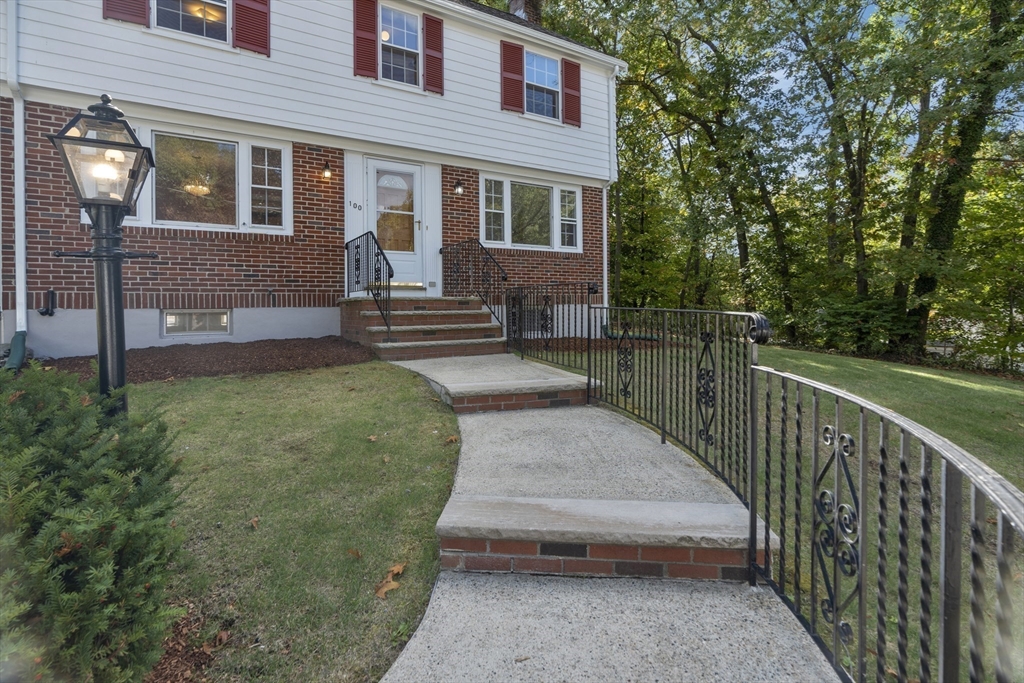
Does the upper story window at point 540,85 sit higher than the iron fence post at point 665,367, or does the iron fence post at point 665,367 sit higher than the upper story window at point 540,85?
the upper story window at point 540,85

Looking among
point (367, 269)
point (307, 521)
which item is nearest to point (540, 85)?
point (367, 269)

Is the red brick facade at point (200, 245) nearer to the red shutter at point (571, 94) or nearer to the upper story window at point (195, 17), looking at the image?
the upper story window at point (195, 17)

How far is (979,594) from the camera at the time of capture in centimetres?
113

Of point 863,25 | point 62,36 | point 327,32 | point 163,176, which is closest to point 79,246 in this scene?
point 163,176

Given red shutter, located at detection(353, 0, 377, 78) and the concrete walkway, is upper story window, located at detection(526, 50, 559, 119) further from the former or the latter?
the concrete walkway

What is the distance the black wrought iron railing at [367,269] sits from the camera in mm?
6816

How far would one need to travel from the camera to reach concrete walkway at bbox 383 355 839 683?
172 cm

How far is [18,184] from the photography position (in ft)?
18.9

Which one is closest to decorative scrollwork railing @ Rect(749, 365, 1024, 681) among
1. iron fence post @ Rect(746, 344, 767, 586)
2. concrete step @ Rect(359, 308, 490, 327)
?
iron fence post @ Rect(746, 344, 767, 586)

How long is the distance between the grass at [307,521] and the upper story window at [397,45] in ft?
20.0

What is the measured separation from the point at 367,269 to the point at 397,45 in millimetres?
3974

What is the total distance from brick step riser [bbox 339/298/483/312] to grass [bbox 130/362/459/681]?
2.52m

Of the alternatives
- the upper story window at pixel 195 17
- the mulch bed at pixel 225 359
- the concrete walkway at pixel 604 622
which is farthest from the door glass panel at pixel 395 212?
the concrete walkway at pixel 604 622

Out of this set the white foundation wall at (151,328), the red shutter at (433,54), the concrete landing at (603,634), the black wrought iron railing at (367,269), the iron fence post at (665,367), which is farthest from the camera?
the red shutter at (433,54)
